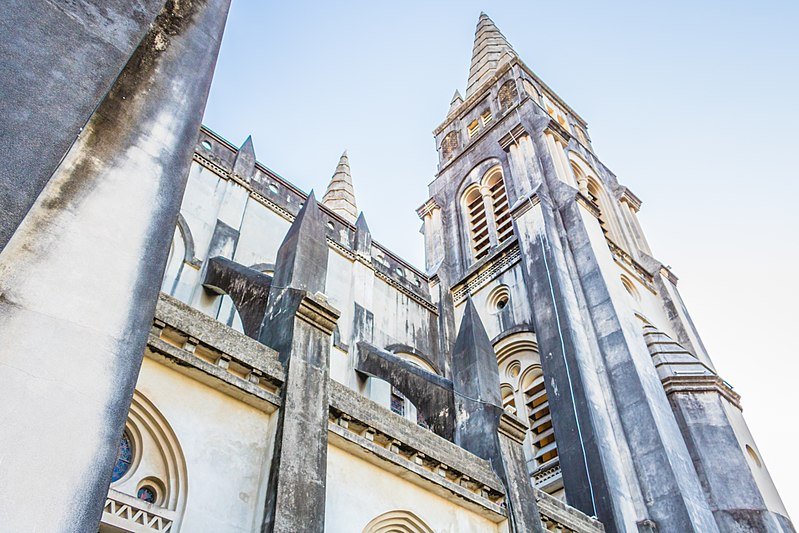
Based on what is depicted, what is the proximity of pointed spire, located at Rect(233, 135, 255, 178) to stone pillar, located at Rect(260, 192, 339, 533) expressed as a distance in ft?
19.1

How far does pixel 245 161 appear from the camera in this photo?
15828 millimetres

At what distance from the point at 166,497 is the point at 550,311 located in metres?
11.1

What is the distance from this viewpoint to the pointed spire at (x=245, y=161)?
50.7 feet

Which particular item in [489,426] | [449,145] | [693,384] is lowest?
[489,426]

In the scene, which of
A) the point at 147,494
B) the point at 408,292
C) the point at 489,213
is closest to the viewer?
the point at 147,494

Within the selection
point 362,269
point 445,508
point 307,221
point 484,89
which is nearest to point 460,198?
point 484,89

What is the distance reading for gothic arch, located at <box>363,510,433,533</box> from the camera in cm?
802

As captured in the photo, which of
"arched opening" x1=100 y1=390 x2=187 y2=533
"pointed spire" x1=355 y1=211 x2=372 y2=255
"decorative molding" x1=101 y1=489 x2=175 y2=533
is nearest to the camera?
"decorative molding" x1=101 y1=489 x2=175 y2=533

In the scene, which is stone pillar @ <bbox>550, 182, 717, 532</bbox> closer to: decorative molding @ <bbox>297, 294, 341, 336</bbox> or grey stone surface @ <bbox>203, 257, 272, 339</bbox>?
decorative molding @ <bbox>297, 294, 341, 336</bbox>

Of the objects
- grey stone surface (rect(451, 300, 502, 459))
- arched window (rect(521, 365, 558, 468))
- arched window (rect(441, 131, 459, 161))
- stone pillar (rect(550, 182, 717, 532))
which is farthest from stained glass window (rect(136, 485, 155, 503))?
arched window (rect(441, 131, 459, 161))

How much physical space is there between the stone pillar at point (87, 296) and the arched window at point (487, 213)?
15.6m

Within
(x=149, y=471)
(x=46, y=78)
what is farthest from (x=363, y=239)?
(x=46, y=78)

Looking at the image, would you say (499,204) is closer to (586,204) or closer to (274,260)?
(586,204)

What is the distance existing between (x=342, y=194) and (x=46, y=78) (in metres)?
28.9
